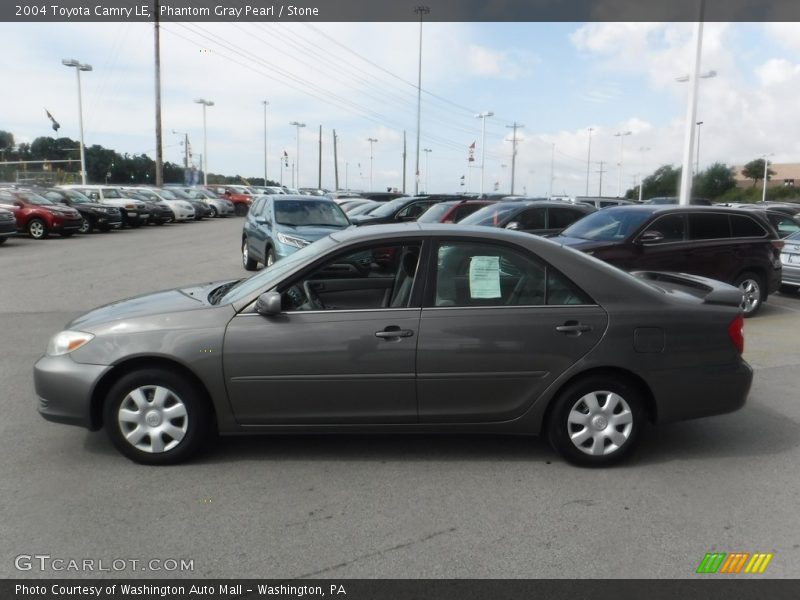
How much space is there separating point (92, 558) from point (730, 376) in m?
3.92

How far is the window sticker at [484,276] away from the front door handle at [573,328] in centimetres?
45

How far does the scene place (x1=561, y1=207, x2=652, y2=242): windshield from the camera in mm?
10011

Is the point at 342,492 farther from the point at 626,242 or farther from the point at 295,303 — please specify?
the point at 626,242

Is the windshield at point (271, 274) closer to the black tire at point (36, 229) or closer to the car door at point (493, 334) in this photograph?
the car door at point (493, 334)

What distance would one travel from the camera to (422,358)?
4.29 metres

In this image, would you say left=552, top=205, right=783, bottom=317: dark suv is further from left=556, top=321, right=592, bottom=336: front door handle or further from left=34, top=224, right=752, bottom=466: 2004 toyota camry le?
left=556, top=321, right=592, bottom=336: front door handle

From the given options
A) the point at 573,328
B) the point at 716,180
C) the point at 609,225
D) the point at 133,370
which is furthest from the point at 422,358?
the point at 716,180

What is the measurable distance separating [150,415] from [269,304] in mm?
1034

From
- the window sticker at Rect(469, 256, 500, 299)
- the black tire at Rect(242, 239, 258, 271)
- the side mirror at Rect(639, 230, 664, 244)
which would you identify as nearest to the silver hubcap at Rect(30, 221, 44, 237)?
the black tire at Rect(242, 239, 258, 271)

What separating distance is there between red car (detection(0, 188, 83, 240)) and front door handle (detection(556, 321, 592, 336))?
21.9 metres

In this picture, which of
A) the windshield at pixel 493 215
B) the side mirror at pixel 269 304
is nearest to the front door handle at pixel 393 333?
the side mirror at pixel 269 304

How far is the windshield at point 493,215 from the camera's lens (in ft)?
41.9

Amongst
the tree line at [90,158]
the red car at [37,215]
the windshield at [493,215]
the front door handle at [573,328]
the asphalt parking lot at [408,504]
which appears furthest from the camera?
the tree line at [90,158]
